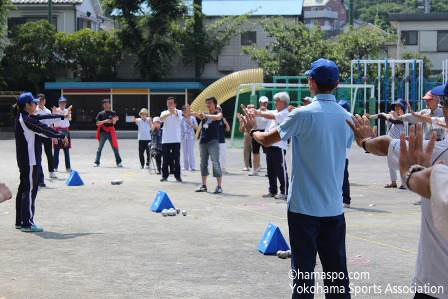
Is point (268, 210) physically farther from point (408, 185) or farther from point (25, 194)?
point (408, 185)

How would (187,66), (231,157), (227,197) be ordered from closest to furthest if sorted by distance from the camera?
(227,197) → (231,157) → (187,66)

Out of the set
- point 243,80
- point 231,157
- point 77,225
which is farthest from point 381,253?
point 243,80

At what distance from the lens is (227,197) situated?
1402cm

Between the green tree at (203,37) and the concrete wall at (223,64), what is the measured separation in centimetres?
52

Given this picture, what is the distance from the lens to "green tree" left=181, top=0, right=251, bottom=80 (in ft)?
164

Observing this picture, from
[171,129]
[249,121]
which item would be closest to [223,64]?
[171,129]

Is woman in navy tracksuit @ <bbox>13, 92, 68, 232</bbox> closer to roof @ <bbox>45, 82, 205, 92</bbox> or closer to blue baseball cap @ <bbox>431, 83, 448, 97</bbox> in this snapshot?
blue baseball cap @ <bbox>431, 83, 448, 97</bbox>

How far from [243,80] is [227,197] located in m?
24.2

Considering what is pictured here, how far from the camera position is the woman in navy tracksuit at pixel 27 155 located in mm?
10133

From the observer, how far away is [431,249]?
3684mm

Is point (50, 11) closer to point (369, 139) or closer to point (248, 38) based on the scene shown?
point (248, 38)

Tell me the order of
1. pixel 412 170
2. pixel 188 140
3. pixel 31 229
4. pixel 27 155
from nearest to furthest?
pixel 412 170 → pixel 31 229 → pixel 27 155 → pixel 188 140

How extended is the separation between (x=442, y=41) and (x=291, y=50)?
15.2 m

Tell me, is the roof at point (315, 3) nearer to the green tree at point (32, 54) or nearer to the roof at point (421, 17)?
the roof at point (421, 17)
